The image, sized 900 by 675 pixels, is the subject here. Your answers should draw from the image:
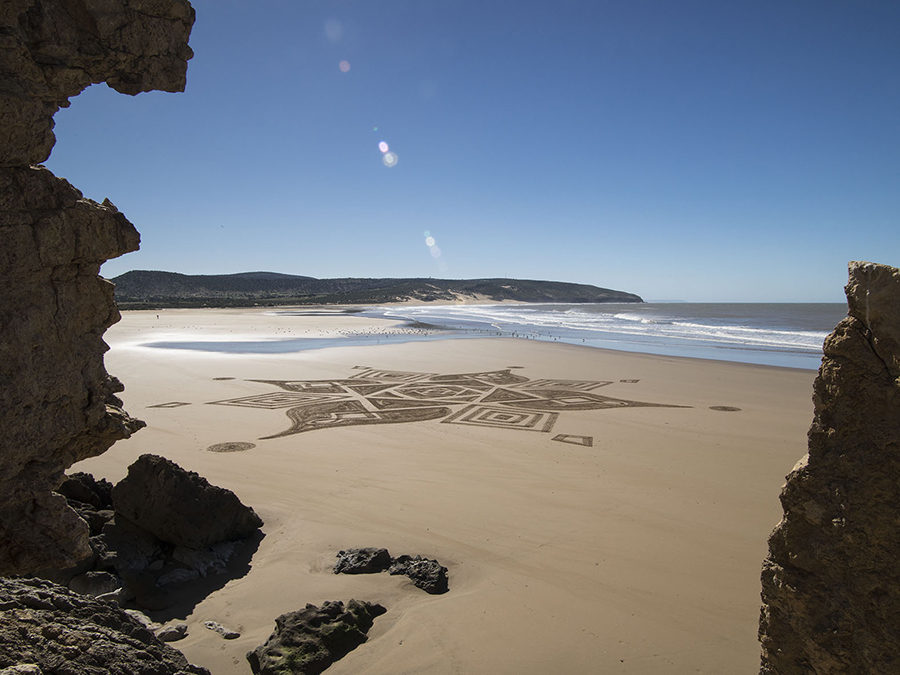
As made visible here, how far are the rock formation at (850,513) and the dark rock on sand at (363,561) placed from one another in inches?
157

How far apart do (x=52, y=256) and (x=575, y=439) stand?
9.87m

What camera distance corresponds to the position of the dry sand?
15.7 ft

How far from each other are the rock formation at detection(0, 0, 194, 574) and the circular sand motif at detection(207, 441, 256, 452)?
6.64m

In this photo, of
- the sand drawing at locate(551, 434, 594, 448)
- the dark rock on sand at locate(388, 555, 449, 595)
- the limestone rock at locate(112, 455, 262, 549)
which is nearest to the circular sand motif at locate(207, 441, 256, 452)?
the limestone rock at locate(112, 455, 262, 549)

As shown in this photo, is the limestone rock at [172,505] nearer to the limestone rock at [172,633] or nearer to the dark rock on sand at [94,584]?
the dark rock on sand at [94,584]

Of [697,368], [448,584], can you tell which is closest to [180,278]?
[697,368]

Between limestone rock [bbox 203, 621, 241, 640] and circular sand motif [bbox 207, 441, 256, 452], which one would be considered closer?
limestone rock [bbox 203, 621, 241, 640]

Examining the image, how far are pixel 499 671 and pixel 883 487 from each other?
3157 millimetres

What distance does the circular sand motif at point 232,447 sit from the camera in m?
10.5

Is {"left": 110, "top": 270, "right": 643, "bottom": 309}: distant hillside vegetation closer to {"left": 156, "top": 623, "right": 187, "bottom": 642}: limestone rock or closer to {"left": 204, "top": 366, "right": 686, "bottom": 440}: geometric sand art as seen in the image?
{"left": 204, "top": 366, "right": 686, "bottom": 440}: geometric sand art

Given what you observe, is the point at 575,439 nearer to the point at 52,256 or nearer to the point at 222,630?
the point at 222,630

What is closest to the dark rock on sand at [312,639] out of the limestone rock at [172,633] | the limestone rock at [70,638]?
the limestone rock at [172,633]

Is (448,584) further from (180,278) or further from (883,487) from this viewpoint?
(180,278)

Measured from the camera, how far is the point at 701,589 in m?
5.67
